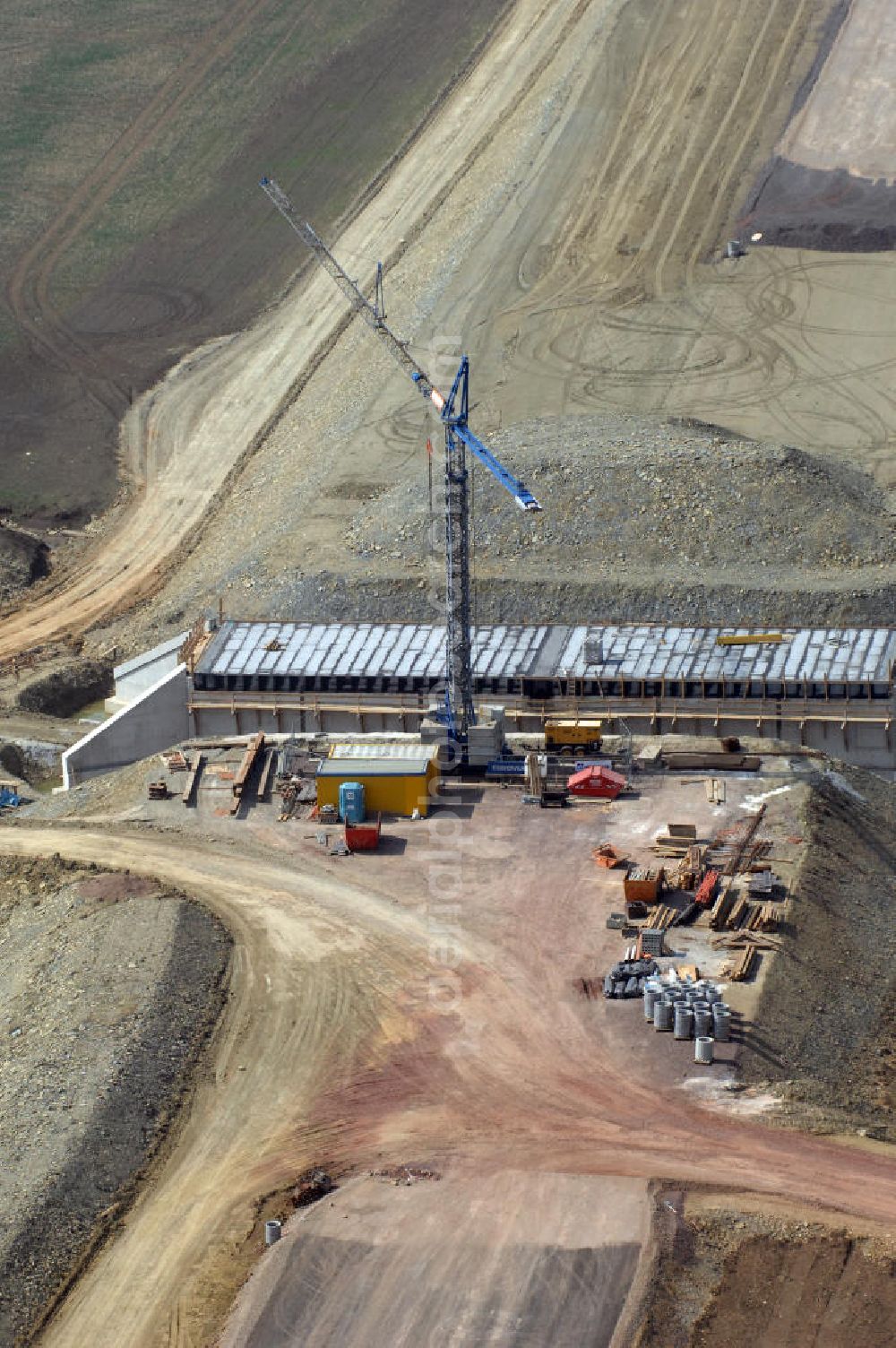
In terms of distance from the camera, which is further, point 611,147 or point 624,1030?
point 611,147

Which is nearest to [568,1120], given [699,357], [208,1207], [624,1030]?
[624,1030]

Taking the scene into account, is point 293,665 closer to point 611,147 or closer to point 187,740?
point 187,740

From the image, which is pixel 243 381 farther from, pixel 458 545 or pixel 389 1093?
pixel 389 1093

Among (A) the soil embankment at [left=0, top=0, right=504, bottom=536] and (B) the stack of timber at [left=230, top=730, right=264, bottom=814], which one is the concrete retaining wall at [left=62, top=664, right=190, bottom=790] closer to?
(B) the stack of timber at [left=230, top=730, right=264, bottom=814]

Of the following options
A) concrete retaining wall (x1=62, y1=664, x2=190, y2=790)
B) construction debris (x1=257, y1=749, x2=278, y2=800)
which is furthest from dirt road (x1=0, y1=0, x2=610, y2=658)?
construction debris (x1=257, y1=749, x2=278, y2=800)

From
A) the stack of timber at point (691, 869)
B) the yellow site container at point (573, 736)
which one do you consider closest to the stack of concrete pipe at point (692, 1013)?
the stack of timber at point (691, 869)

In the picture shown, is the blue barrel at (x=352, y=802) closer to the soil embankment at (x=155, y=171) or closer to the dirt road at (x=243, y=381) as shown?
the dirt road at (x=243, y=381)
